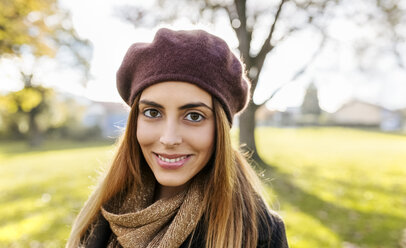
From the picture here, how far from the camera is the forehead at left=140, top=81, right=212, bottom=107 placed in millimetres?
1475

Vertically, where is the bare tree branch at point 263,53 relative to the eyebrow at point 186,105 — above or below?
above

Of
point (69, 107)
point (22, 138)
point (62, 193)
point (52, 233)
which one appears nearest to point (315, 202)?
point (52, 233)

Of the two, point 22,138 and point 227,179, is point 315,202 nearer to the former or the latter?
point 227,179

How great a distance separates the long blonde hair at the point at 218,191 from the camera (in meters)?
1.59

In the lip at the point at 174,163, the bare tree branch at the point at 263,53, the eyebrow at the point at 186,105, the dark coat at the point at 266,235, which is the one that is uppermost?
the bare tree branch at the point at 263,53

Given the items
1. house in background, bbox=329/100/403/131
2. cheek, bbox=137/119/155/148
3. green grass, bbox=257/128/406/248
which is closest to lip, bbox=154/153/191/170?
cheek, bbox=137/119/155/148

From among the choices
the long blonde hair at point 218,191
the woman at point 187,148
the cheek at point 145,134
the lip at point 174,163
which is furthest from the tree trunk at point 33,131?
the lip at point 174,163

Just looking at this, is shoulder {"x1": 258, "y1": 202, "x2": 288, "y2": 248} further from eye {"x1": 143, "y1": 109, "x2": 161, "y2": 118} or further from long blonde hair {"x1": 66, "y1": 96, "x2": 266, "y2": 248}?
eye {"x1": 143, "y1": 109, "x2": 161, "y2": 118}

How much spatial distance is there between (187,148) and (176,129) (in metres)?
0.12

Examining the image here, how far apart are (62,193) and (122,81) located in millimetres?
7202

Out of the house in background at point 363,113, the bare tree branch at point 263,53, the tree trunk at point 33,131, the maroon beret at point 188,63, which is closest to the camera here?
the maroon beret at point 188,63

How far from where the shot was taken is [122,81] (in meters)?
1.68

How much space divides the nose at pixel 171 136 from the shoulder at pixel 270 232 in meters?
0.68

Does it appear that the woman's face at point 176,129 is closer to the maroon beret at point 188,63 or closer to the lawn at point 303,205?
the maroon beret at point 188,63
